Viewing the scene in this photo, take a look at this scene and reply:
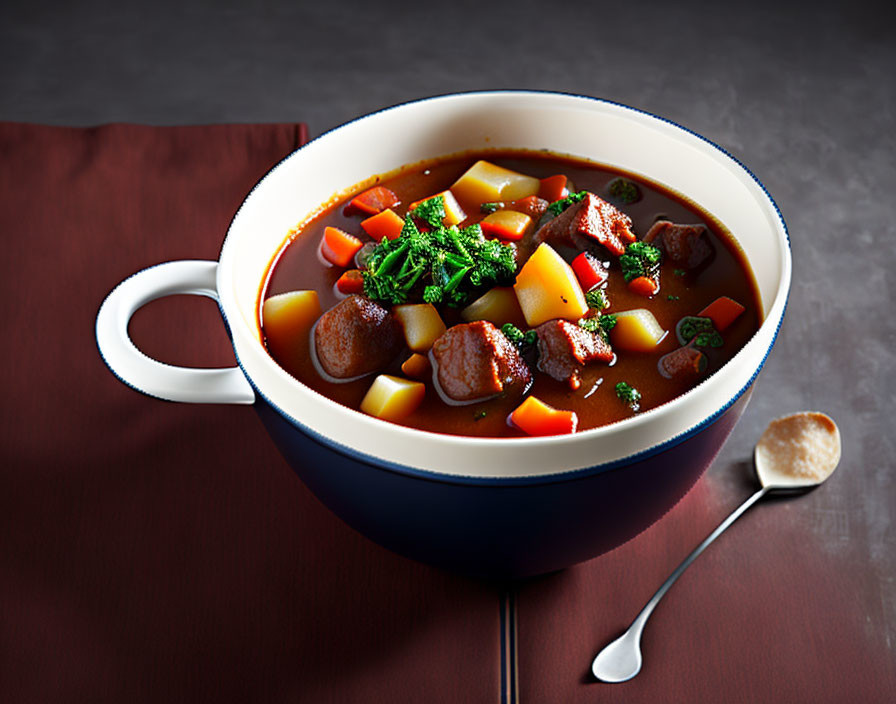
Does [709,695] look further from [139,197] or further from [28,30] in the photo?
[28,30]

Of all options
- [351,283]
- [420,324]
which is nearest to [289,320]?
[351,283]

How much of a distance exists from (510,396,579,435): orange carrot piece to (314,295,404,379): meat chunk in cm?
26

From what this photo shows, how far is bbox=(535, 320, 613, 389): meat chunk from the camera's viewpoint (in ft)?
5.48

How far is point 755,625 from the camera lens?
1.83 metres

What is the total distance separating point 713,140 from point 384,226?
1612 millimetres

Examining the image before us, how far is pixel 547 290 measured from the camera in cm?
179

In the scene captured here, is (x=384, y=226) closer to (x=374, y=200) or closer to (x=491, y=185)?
(x=374, y=200)

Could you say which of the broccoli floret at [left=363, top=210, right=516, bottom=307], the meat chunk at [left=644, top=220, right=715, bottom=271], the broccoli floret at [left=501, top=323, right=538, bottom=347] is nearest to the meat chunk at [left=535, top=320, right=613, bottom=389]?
the broccoli floret at [left=501, top=323, right=538, bottom=347]

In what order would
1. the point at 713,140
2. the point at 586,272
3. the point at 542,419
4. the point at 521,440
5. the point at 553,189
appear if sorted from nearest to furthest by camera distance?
1. the point at 521,440
2. the point at 542,419
3. the point at 586,272
4. the point at 553,189
5. the point at 713,140

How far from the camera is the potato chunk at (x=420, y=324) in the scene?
1.76m

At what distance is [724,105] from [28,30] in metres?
2.51

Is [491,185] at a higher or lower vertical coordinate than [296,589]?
higher

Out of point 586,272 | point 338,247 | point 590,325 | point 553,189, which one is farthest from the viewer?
point 553,189

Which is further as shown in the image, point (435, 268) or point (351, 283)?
point (351, 283)
